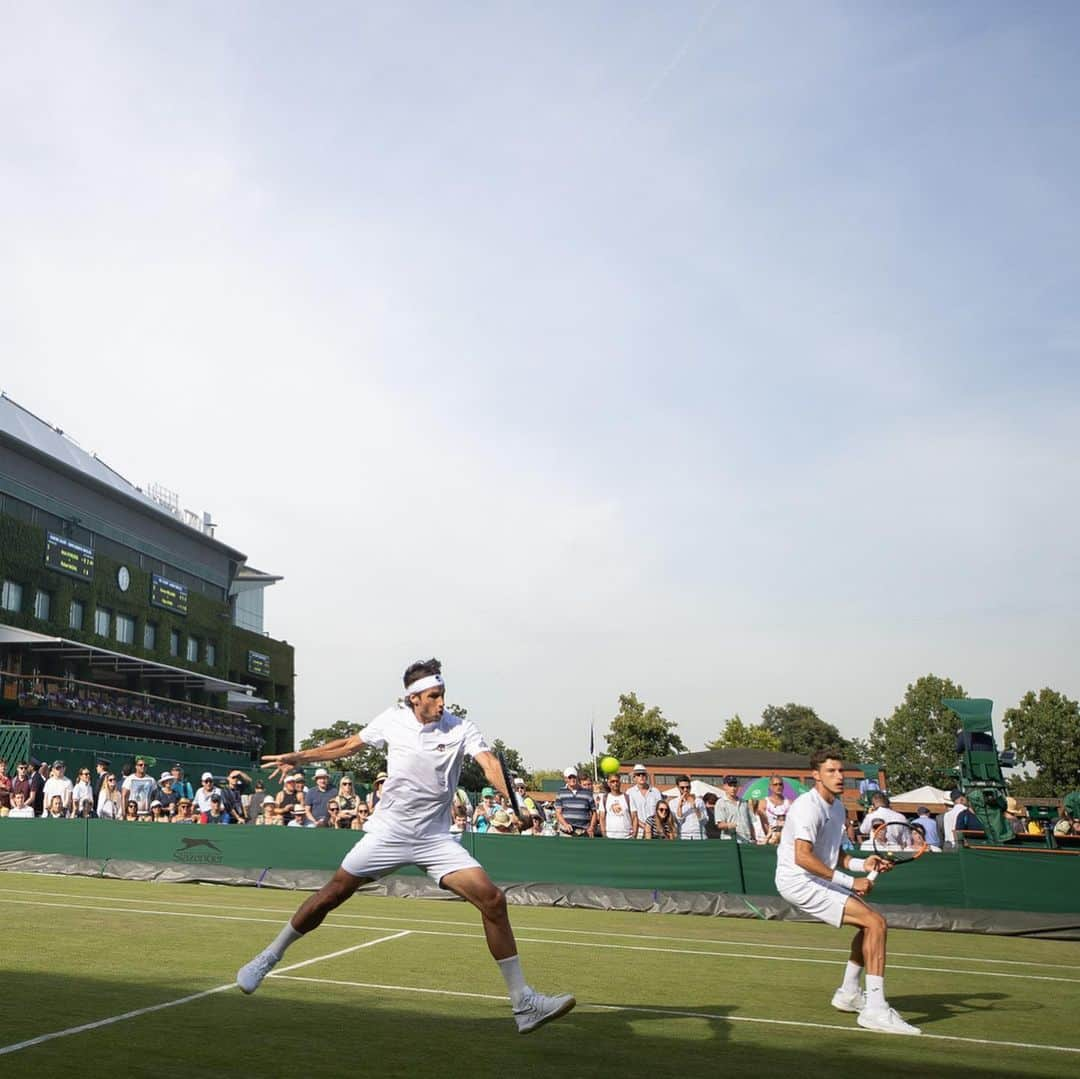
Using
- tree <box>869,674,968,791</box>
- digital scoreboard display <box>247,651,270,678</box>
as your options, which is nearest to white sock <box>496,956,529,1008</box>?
digital scoreboard display <box>247,651,270,678</box>

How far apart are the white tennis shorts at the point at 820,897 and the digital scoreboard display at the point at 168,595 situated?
192ft

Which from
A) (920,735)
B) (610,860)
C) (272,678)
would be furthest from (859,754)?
(610,860)

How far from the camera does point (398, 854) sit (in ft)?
24.1

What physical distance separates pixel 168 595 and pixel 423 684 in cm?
6016

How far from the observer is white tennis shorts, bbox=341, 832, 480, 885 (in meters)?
7.27

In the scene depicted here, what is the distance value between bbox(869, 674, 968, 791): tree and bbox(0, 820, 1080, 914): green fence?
269 ft

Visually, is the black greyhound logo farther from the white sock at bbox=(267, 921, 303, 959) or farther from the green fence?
the white sock at bbox=(267, 921, 303, 959)

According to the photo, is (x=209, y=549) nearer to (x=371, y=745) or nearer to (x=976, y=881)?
(x=976, y=881)

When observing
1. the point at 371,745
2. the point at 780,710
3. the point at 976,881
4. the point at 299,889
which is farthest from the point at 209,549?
the point at 780,710

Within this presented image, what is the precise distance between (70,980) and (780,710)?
147 metres

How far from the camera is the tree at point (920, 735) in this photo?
95.2 meters

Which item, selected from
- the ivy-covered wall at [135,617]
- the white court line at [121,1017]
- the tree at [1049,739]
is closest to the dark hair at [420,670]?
the white court line at [121,1017]

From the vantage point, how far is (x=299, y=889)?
60.8 feet

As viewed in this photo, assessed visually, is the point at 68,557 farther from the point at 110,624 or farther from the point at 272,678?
the point at 272,678
